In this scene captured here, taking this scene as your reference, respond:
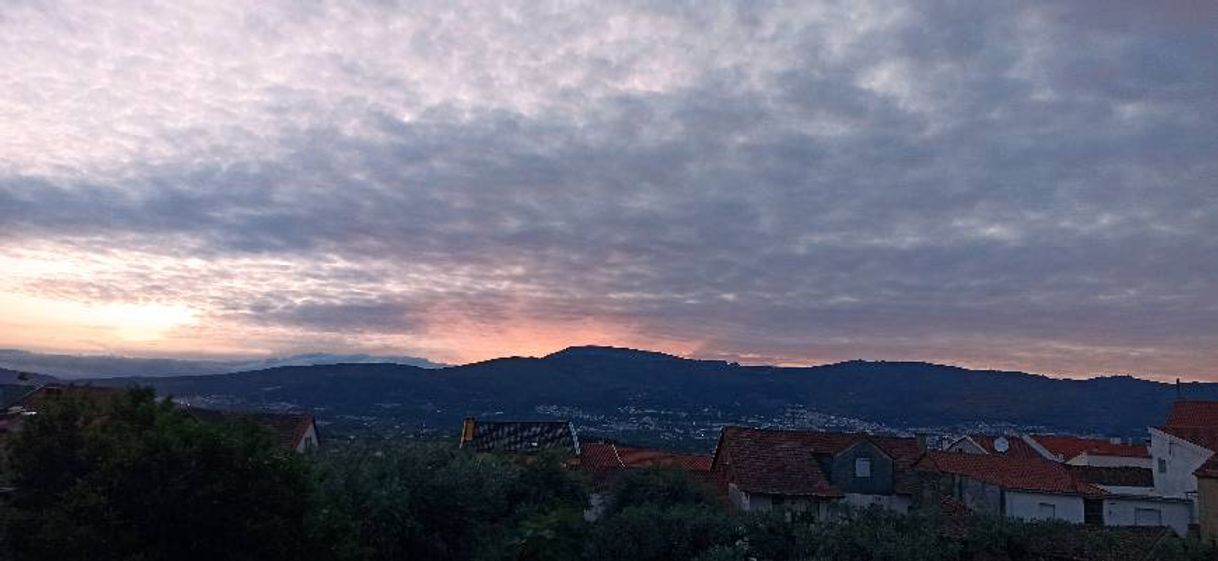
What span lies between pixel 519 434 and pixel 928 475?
2277 cm

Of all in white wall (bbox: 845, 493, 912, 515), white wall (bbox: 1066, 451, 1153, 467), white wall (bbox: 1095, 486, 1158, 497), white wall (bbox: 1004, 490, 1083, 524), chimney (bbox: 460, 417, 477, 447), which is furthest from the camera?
white wall (bbox: 1066, 451, 1153, 467)

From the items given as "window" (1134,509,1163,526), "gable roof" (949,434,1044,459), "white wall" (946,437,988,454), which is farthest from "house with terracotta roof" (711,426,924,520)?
"gable roof" (949,434,1044,459)

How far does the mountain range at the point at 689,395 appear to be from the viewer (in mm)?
113875

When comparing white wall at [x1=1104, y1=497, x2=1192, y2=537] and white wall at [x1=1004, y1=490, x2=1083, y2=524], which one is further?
white wall at [x1=1104, y1=497, x2=1192, y2=537]

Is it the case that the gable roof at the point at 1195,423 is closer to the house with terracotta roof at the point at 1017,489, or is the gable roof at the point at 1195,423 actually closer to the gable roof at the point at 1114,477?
the gable roof at the point at 1114,477

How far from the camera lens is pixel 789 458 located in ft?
144

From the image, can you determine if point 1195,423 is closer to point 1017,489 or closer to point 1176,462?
point 1176,462

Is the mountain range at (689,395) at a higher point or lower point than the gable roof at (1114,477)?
higher

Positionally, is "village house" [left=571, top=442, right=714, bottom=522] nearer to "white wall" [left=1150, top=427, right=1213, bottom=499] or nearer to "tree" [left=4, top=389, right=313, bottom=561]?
"tree" [left=4, top=389, right=313, bottom=561]

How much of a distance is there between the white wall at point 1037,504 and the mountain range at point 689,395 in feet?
196

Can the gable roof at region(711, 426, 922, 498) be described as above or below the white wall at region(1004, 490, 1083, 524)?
above

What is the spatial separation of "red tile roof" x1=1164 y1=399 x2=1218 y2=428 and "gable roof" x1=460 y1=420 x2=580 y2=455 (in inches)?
1239

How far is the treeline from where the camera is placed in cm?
1448

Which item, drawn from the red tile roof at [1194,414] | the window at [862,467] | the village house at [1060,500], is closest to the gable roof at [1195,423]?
the red tile roof at [1194,414]
